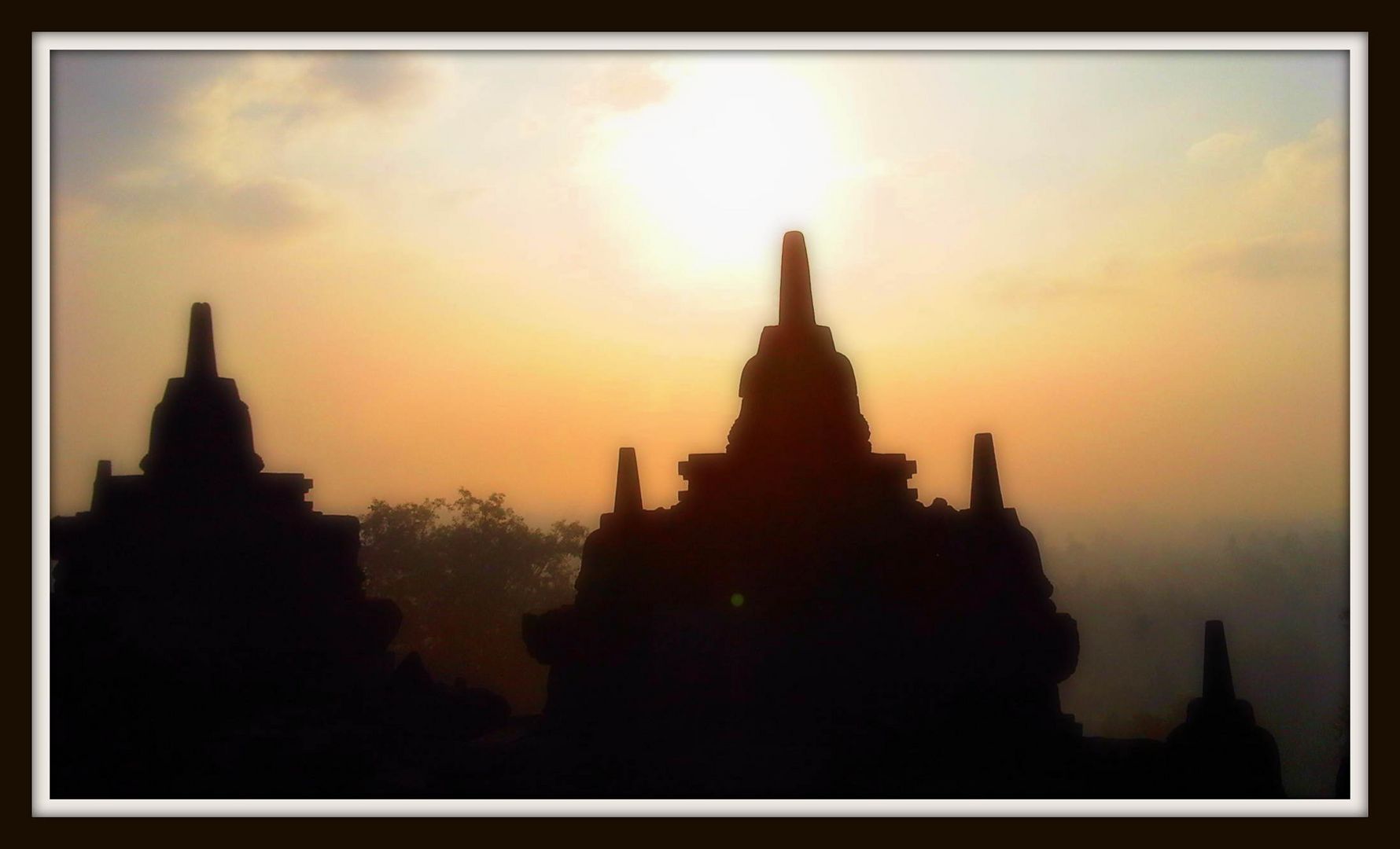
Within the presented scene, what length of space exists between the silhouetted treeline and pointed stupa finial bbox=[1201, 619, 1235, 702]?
5.45 m

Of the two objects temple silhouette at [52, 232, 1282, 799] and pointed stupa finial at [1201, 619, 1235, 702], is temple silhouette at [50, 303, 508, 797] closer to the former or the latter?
temple silhouette at [52, 232, 1282, 799]

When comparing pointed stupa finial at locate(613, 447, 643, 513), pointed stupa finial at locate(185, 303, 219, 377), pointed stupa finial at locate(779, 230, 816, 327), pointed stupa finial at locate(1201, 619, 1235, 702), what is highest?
pointed stupa finial at locate(779, 230, 816, 327)

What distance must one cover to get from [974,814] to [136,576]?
591 cm

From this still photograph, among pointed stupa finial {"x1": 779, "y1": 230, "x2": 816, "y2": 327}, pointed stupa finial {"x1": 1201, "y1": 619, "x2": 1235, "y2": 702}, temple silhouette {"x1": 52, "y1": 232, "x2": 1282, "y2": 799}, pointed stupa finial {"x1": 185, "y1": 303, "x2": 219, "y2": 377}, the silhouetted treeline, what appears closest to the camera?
temple silhouette {"x1": 52, "y1": 232, "x2": 1282, "y2": 799}

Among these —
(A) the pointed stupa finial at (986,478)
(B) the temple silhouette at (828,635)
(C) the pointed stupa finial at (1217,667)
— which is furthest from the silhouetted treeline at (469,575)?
(C) the pointed stupa finial at (1217,667)

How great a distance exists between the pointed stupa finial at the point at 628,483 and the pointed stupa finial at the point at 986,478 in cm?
240

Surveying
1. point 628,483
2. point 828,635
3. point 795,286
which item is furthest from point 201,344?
point 828,635

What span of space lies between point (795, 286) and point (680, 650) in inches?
103

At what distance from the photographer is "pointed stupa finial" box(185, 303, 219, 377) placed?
1074cm

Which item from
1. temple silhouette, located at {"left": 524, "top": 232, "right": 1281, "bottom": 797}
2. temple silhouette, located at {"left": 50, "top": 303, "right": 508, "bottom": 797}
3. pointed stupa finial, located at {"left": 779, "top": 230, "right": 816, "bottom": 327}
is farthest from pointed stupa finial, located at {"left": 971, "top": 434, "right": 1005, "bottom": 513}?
temple silhouette, located at {"left": 50, "top": 303, "right": 508, "bottom": 797}

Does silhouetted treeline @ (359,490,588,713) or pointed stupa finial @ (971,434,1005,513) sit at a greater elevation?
pointed stupa finial @ (971,434,1005,513)

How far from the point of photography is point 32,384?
845 centimetres

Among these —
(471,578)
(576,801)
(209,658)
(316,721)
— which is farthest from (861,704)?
(471,578)

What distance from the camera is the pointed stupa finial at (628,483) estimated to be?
1086cm
